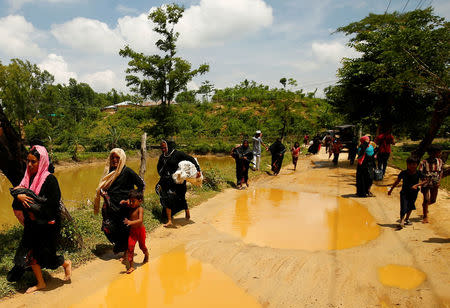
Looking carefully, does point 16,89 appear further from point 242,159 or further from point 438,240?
point 438,240

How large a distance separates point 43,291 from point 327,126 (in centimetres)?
3748

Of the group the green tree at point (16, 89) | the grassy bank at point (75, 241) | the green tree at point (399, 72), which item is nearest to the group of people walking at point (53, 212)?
the grassy bank at point (75, 241)

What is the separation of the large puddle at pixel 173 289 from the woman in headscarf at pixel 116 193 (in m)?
0.62

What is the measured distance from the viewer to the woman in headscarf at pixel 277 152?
11875 millimetres

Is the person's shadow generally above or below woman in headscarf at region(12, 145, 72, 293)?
below

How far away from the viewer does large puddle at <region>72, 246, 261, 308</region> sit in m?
3.36

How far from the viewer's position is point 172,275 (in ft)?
13.2

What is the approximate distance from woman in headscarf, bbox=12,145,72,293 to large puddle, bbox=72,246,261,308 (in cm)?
74

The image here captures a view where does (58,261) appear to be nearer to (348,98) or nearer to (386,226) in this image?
(386,226)

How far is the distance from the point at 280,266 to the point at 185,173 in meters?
2.58

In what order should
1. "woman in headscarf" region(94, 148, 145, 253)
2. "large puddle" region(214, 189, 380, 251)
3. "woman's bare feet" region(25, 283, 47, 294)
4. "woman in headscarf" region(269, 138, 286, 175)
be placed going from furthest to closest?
"woman in headscarf" region(269, 138, 286, 175), "large puddle" region(214, 189, 380, 251), "woman in headscarf" region(94, 148, 145, 253), "woman's bare feet" region(25, 283, 47, 294)

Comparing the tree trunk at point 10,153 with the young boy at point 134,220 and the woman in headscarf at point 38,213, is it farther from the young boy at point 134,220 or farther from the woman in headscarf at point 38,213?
the young boy at point 134,220

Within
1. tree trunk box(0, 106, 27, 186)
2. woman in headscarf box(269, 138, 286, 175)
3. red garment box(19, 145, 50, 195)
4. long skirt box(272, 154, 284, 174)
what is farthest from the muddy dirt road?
long skirt box(272, 154, 284, 174)

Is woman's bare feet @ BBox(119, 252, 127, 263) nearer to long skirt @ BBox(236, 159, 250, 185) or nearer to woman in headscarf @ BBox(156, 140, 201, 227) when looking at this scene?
woman in headscarf @ BBox(156, 140, 201, 227)
